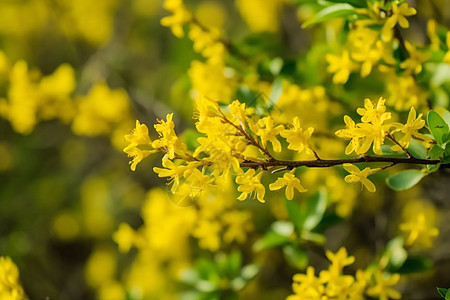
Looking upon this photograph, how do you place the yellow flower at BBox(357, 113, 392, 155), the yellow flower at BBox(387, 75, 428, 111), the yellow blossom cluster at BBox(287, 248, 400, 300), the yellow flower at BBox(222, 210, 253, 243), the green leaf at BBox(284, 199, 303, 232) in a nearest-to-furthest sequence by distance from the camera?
1. the yellow flower at BBox(357, 113, 392, 155)
2. the yellow blossom cluster at BBox(287, 248, 400, 300)
3. the yellow flower at BBox(387, 75, 428, 111)
4. the green leaf at BBox(284, 199, 303, 232)
5. the yellow flower at BBox(222, 210, 253, 243)

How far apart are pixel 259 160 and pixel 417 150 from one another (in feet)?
1.09

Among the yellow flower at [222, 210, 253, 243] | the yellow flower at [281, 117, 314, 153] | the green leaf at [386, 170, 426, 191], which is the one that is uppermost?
the yellow flower at [281, 117, 314, 153]

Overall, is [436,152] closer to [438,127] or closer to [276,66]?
[438,127]

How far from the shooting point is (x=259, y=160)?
2.92ft

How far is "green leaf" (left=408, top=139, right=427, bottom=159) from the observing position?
98 cm

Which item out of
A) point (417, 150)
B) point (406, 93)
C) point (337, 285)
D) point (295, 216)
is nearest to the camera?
point (417, 150)

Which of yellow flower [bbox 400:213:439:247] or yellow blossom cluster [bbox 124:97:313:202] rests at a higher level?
yellow blossom cluster [bbox 124:97:313:202]

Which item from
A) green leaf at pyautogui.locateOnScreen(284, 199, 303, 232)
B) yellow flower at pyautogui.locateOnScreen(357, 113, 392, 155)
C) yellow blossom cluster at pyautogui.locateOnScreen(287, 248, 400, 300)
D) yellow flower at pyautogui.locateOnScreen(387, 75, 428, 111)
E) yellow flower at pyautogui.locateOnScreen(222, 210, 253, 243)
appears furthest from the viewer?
yellow flower at pyautogui.locateOnScreen(222, 210, 253, 243)

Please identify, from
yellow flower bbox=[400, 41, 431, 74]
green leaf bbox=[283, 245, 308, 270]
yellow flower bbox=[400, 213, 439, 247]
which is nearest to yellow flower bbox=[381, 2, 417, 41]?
yellow flower bbox=[400, 41, 431, 74]

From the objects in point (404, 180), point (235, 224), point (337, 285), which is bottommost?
point (235, 224)

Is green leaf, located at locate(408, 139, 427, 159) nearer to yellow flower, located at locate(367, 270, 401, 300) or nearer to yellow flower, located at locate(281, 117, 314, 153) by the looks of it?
yellow flower, located at locate(281, 117, 314, 153)

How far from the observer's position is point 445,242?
2.17 m

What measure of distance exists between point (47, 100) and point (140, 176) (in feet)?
3.99

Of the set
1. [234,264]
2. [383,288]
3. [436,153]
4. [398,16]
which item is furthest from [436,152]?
[234,264]
